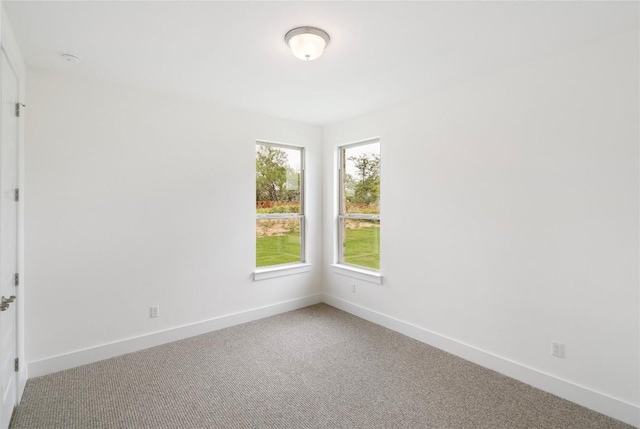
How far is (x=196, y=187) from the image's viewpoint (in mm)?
3574

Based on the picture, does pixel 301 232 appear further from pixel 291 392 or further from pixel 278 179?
pixel 291 392

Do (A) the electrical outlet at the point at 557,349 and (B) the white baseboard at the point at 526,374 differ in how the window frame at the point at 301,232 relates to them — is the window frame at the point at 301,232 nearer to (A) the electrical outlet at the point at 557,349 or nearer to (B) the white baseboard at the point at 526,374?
(B) the white baseboard at the point at 526,374

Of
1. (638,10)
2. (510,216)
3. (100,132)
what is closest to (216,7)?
(100,132)

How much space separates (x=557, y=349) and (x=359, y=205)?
8.22 feet

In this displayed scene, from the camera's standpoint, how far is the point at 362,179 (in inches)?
168

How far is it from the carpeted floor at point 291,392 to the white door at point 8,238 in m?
0.34

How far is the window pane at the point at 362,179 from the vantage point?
161 inches

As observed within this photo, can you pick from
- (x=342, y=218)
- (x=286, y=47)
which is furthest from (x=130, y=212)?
(x=342, y=218)

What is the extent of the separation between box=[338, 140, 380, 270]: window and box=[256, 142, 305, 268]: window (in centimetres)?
58

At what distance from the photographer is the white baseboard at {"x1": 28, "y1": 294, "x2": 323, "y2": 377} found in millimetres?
2764

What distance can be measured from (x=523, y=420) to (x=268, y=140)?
3.63 m

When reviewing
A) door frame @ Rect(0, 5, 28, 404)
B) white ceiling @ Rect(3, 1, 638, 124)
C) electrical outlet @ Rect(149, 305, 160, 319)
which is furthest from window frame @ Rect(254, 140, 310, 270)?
door frame @ Rect(0, 5, 28, 404)

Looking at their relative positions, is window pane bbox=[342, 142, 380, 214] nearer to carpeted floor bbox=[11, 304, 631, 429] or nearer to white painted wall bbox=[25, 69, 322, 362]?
white painted wall bbox=[25, 69, 322, 362]

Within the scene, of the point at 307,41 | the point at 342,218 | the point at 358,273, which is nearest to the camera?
the point at 307,41
